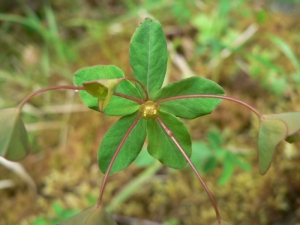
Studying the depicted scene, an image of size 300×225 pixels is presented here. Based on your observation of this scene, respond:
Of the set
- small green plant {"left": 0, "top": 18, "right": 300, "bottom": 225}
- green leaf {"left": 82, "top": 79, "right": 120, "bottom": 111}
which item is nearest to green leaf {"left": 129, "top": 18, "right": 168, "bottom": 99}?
small green plant {"left": 0, "top": 18, "right": 300, "bottom": 225}

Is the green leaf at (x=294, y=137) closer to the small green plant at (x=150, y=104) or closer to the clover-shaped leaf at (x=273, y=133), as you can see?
the clover-shaped leaf at (x=273, y=133)

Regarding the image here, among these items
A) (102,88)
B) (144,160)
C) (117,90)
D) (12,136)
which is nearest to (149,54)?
(117,90)

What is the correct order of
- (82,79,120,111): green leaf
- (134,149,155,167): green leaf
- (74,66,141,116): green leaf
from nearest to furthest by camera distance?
(82,79,120,111): green leaf
(74,66,141,116): green leaf
(134,149,155,167): green leaf

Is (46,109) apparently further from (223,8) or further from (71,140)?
(223,8)

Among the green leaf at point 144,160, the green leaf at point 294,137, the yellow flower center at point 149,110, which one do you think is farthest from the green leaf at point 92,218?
the green leaf at point 144,160

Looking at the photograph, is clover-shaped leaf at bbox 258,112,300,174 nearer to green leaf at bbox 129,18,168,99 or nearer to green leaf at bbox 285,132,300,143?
green leaf at bbox 285,132,300,143
